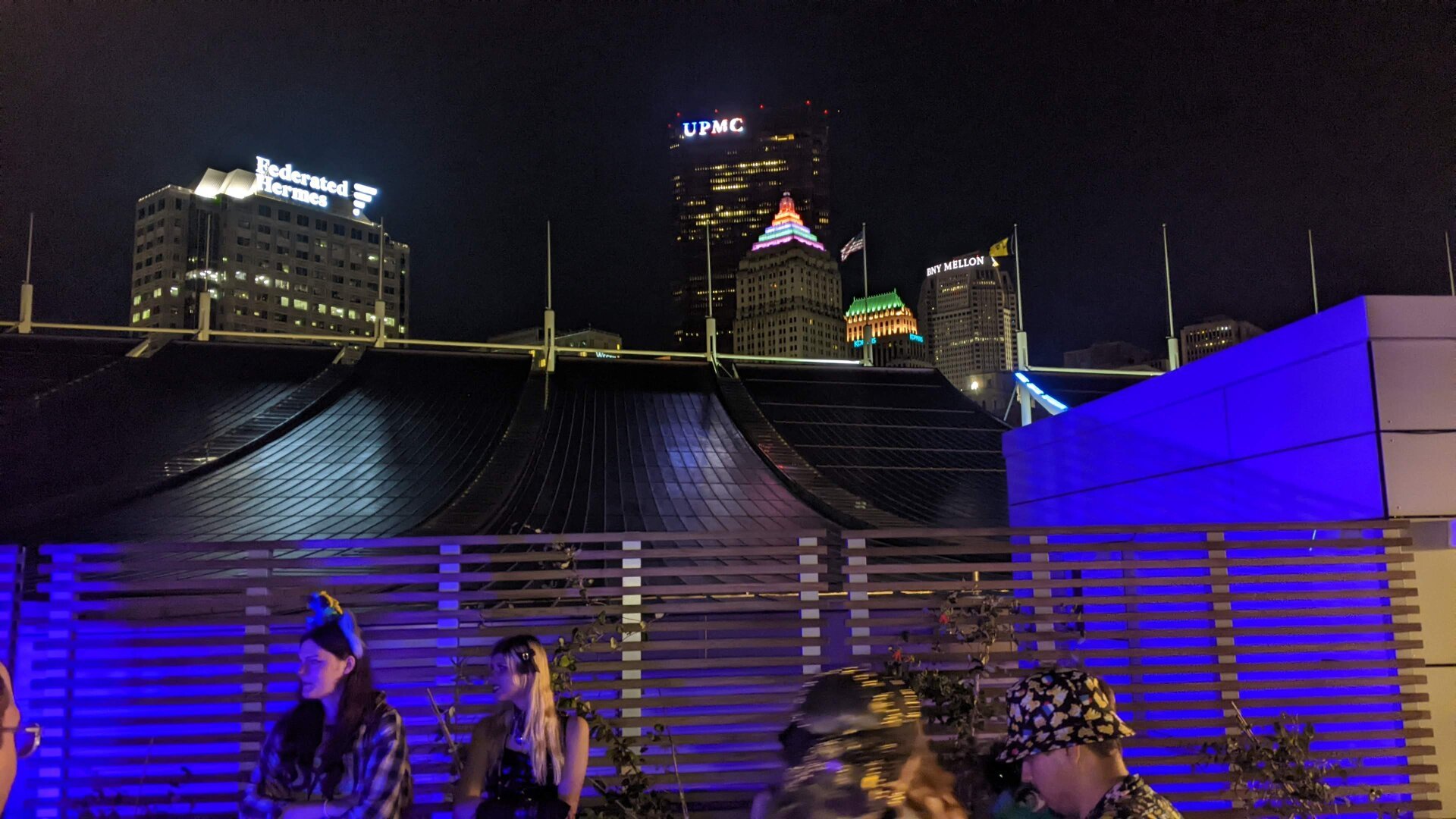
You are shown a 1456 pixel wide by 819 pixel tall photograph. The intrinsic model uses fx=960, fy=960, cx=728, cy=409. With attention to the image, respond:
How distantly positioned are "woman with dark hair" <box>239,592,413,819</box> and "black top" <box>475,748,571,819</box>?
304 millimetres

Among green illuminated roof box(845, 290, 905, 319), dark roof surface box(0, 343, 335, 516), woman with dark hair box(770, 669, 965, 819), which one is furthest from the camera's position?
green illuminated roof box(845, 290, 905, 319)

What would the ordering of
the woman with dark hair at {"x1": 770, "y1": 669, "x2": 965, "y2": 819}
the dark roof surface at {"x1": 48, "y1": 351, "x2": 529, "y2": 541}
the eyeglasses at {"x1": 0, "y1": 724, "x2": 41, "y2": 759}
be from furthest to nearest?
the dark roof surface at {"x1": 48, "y1": 351, "x2": 529, "y2": 541}, the eyeglasses at {"x1": 0, "y1": 724, "x2": 41, "y2": 759}, the woman with dark hair at {"x1": 770, "y1": 669, "x2": 965, "y2": 819}

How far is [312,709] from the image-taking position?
3367 millimetres

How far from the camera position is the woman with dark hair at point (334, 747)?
3186 millimetres

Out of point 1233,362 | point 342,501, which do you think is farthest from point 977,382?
point 1233,362

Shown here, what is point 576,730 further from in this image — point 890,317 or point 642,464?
point 890,317

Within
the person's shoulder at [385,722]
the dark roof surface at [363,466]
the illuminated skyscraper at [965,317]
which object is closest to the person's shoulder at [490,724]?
the person's shoulder at [385,722]

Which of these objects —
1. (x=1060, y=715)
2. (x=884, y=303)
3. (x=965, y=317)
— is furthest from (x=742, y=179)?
(x=1060, y=715)

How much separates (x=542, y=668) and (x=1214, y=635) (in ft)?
13.4

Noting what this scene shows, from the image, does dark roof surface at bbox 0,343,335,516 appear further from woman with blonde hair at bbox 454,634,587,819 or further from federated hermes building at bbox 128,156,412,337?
federated hermes building at bbox 128,156,412,337

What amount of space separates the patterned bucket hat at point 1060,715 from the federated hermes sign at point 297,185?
85.2m

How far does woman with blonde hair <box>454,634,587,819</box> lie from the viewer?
138 inches

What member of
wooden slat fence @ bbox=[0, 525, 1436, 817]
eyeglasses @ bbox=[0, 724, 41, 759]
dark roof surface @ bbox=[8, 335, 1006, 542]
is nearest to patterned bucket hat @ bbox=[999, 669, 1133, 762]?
wooden slat fence @ bbox=[0, 525, 1436, 817]

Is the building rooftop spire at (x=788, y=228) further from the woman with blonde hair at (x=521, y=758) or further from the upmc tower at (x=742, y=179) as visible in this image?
the woman with blonde hair at (x=521, y=758)
